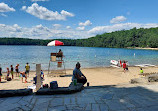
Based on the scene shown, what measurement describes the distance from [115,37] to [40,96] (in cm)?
15385

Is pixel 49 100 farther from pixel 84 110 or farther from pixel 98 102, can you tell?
pixel 98 102

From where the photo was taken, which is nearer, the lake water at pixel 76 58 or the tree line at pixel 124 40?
the lake water at pixel 76 58

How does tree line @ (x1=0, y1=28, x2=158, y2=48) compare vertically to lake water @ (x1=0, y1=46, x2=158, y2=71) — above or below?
above

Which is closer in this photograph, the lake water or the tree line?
the lake water

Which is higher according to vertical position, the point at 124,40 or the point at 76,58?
the point at 124,40

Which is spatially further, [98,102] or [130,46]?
[130,46]

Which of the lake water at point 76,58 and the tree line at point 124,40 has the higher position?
the tree line at point 124,40

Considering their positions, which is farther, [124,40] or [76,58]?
[124,40]

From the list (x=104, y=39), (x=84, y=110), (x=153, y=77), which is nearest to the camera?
(x=84, y=110)

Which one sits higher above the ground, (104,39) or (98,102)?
(104,39)

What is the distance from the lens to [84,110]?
12.2 ft

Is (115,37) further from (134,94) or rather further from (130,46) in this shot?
(134,94)

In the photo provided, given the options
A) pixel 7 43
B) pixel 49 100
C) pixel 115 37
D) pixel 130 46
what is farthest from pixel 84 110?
pixel 7 43

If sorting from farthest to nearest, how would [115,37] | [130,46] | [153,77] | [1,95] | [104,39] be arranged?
1. [104,39]
2. [115,37]
3. [130,46]
4. [153,77]
5. [1,95]
